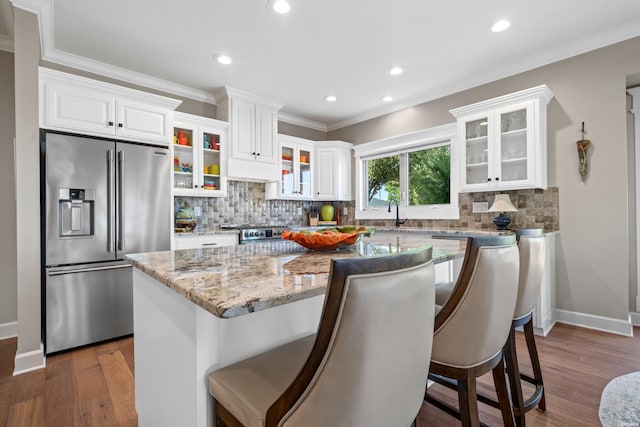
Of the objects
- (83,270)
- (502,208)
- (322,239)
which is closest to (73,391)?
(83,270)

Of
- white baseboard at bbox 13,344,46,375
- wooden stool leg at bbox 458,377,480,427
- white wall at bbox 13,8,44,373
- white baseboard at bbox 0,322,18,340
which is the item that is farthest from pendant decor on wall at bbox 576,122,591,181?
white baseboard at bbox 0,322,18,340

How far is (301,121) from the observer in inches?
197

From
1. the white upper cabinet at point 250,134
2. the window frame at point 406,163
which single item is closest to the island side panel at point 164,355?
the white upper cabinet at point 250,134

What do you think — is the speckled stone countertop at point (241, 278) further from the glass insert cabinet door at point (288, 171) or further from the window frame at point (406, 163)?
the glass insert cabinet door at point (288, 171)

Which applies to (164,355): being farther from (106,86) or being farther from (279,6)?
(106,86)

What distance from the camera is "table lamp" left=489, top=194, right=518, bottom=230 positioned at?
3122 mm

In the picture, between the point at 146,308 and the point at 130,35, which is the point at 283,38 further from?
the point at 146,308

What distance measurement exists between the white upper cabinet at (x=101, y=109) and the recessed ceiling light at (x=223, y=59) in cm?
61

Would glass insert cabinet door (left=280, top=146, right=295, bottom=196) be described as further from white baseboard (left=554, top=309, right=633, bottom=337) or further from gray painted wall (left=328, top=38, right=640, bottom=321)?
white baseboard (left=554, top=309, right=633, bottom=337)

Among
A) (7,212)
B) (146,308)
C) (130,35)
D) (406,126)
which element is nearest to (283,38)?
(130,35)

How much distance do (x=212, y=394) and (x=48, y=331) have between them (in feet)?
7.92

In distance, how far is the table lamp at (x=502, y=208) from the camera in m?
3.12

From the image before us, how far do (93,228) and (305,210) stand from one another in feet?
9.96

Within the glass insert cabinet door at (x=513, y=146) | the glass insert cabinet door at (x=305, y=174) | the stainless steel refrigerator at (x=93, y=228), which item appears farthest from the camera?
the glass insert cabinet door at (x=305, y=174)
